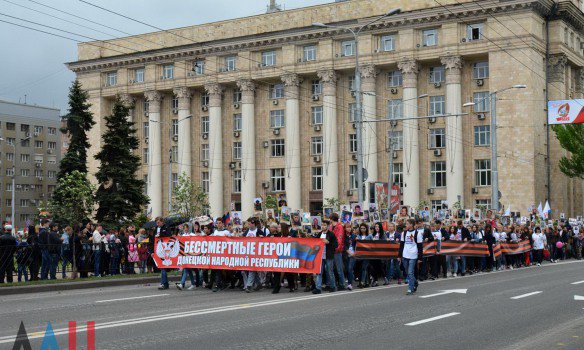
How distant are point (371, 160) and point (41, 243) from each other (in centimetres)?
A: 4448

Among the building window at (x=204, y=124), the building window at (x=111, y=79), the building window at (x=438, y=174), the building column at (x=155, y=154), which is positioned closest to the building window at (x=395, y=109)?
the building window at (x=438, y=174)

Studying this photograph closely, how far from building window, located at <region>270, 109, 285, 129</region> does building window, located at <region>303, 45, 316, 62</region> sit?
5.09 meters

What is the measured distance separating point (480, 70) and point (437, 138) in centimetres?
602

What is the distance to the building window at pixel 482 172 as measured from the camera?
6269 centimetres

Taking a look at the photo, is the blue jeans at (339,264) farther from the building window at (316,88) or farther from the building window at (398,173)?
the building window at (316,88)

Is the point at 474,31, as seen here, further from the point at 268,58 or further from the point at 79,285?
the point at 79,285

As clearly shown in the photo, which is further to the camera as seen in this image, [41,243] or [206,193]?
[206,193]

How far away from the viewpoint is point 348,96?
225 feet

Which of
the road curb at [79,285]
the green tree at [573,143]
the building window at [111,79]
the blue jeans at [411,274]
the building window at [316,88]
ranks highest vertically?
the building window at [111,79]

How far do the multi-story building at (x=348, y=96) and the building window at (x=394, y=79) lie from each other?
111mm

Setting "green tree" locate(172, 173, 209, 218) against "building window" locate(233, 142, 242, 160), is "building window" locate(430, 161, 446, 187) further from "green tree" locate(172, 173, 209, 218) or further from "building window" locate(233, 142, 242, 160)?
"green tree" locate(172, 173, 209, 218)

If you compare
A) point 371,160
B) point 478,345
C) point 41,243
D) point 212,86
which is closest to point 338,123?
point 371,160

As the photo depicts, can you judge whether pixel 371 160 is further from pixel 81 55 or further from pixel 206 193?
pixel 81 55

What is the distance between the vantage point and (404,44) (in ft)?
211
